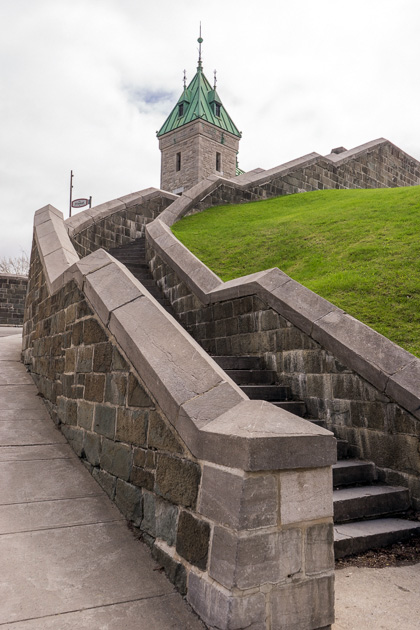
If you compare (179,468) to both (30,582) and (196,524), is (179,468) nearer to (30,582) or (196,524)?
(196,524)

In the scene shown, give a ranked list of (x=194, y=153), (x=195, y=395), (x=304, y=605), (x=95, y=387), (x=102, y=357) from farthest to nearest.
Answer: (x=194, y=153), (x=95, y=387), (x=102, y=357), (x=195, y=395), (x=304, y=605)

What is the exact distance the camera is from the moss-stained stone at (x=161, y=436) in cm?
291

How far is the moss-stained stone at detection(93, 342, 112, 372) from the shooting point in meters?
3.78

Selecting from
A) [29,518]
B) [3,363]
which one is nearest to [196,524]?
[29,518]

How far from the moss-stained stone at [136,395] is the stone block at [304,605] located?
132 centimetres

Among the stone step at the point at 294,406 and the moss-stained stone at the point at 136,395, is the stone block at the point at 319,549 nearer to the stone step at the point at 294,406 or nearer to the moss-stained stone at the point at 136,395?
the moss-stained stone at the point at 136,395

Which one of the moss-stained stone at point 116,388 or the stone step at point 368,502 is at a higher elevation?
the moss-stained stone at point 116,388

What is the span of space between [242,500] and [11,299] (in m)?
16.3

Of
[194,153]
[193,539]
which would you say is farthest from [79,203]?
[193,539]

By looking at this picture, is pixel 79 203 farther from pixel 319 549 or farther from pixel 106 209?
pixel 319 549

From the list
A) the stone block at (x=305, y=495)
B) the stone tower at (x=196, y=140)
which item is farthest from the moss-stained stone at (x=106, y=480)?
the stone tower at (x=196, y=140)

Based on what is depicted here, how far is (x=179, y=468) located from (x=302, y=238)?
23.1 feet

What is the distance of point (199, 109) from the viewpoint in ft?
147

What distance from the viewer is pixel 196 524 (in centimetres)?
262
